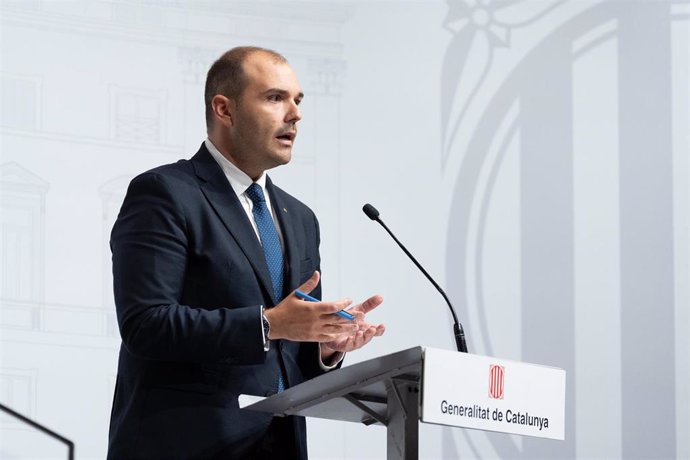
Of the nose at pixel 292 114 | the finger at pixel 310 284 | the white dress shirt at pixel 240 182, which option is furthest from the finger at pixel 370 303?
the nose at pixel 292 114

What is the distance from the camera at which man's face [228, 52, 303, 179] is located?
2920 millimetres

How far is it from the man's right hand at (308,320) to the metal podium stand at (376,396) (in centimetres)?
10

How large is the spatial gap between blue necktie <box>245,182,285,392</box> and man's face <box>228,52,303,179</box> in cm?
6

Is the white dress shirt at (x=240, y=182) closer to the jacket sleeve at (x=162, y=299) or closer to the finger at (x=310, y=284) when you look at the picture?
the jacket sleeve at (x=162, y=299)

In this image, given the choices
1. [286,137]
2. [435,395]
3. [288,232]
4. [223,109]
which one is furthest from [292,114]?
[435,395]

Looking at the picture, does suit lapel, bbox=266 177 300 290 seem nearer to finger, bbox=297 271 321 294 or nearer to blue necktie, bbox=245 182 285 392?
blue necktie, bbox=245 182 285 392

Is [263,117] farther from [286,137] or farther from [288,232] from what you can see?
[288,232]

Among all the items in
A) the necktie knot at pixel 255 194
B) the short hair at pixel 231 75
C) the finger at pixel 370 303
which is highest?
the short hair at pixel 231 75

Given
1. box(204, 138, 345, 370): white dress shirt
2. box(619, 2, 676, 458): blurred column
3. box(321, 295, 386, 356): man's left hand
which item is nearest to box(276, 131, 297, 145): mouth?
box(204, 138, 345, 370): white dress shirt

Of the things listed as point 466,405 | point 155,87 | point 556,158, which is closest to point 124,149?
point 155,87

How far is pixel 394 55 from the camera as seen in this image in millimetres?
4684

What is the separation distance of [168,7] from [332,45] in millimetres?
695

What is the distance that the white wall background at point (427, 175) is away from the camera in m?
3.99

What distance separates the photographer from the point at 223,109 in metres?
2.99
